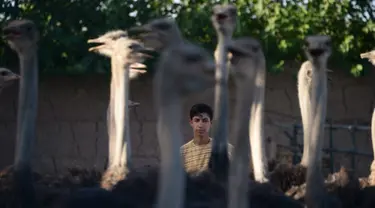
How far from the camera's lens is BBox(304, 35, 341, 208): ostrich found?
5059mm

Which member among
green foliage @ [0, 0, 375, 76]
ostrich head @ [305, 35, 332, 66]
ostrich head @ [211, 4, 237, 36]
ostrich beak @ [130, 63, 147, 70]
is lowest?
ostrich head @ [305, 35, 332, 66]

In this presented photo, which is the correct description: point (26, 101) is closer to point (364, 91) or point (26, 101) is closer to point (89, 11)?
point (89, 11)

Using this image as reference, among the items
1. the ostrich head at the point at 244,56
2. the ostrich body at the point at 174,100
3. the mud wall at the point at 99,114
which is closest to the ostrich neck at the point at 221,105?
the ostrich head at the point at 244,56

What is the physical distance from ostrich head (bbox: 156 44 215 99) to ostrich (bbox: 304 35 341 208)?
1.45m

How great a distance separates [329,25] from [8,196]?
5.31 metres

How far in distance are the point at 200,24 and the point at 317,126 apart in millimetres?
4168

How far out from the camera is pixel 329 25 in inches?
384

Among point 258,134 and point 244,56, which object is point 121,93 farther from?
point 244,56

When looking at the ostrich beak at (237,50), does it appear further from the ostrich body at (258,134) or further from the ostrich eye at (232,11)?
the ostrich eye at (232,11)

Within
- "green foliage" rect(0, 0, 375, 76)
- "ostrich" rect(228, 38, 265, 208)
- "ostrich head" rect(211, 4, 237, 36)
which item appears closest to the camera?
"ostrich" rect(228, 38, 265, 208)

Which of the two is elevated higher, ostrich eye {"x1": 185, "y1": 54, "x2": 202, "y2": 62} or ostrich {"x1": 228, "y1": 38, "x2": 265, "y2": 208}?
ostrich eye {"x1": 185, "y1": 54, "x2": 202, "y2": 62}

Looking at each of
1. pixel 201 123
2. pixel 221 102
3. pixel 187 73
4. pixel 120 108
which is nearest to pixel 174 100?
pixel 187 73

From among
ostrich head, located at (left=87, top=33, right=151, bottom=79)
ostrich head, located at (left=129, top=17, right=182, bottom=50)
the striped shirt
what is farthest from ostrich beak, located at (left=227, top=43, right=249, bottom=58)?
ostrich head, located at (left=87, top=33, right=151, bottom=79)

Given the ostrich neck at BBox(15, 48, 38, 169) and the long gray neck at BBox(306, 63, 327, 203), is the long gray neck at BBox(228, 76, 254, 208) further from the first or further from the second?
the ostrich neck at BBox(15, 48, 38, 169)
